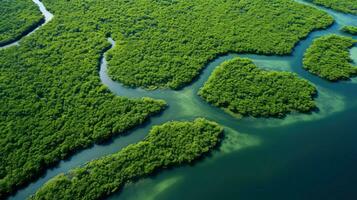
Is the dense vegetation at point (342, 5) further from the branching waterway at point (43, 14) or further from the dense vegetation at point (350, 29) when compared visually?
the branching waterway at point (43, 14)

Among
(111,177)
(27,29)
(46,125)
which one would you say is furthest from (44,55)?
(111,177)

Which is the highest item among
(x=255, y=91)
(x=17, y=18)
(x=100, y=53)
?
(x=17, y=18)

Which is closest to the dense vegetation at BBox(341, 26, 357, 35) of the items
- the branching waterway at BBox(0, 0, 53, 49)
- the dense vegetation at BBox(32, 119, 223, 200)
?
the dense vegetation at BBox(32, 119, 223, 200)

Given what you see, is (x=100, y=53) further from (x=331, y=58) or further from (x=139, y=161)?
(x=331, y=58)

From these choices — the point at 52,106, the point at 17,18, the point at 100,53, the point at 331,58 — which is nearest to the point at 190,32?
the point at 100,53

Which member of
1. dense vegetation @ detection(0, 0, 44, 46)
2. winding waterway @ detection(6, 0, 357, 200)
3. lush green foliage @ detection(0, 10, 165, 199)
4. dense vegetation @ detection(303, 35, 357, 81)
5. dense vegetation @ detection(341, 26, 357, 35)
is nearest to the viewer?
winding waterway @ detection(6, 0, 357, 200)

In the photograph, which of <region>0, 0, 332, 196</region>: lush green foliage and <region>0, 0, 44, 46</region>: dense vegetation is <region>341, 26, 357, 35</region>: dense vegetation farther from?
<region>0, 0, 44, 46</region>: dense vegetation
